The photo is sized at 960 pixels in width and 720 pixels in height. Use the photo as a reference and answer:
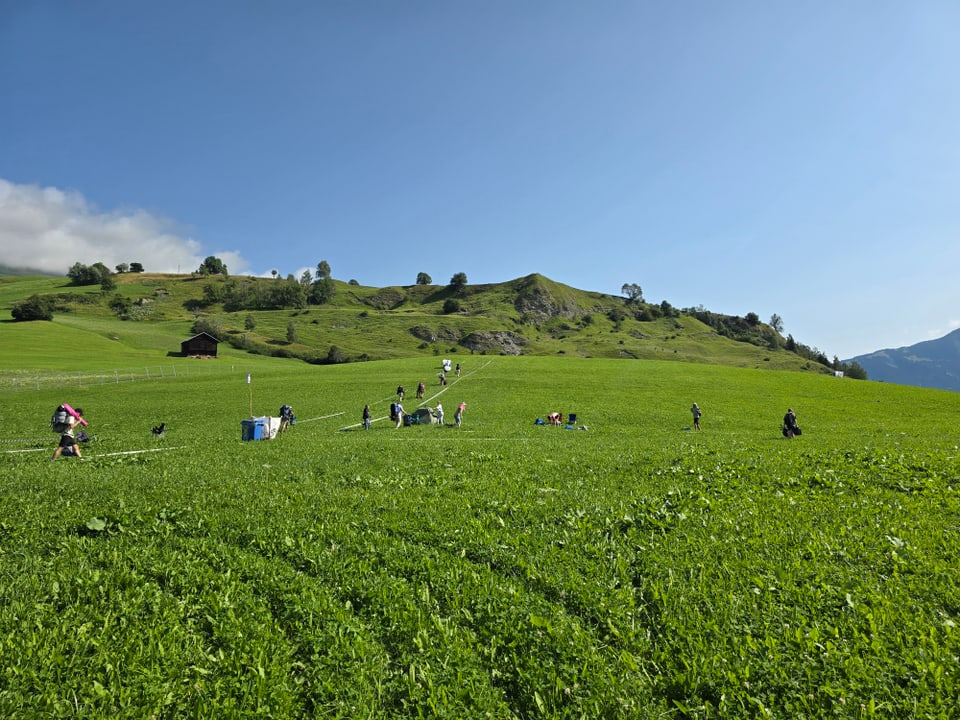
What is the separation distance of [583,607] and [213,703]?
4504 millimetres

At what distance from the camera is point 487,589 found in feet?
22.7

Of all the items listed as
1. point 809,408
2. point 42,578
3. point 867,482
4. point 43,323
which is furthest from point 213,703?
point 43,323

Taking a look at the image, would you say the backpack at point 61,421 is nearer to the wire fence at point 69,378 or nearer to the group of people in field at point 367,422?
the group of people in field at point 367,422

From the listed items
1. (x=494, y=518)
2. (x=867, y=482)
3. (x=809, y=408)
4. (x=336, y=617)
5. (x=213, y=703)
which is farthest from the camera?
(x=809, y=408)

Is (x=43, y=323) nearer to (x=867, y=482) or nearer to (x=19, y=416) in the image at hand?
(x=19, y=416)

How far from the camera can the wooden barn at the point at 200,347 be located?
113250 mm

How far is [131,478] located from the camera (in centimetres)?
1234

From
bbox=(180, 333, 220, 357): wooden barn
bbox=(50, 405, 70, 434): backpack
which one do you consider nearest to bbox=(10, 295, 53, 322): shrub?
bbox=(180, 333, 220, 357): wooden barn

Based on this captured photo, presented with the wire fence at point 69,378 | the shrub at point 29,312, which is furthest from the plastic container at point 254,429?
the shrub at point 29,312

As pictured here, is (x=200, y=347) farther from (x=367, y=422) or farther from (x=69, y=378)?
(x=367, y=422)

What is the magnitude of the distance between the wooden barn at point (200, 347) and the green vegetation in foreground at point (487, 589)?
114 meters

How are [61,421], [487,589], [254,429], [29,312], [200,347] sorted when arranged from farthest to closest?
[29,312] < [200,347] < [254,429] < [61,421] < [487,589]

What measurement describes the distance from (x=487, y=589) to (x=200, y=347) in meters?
128

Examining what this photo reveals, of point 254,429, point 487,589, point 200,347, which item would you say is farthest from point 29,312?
point 487,589
